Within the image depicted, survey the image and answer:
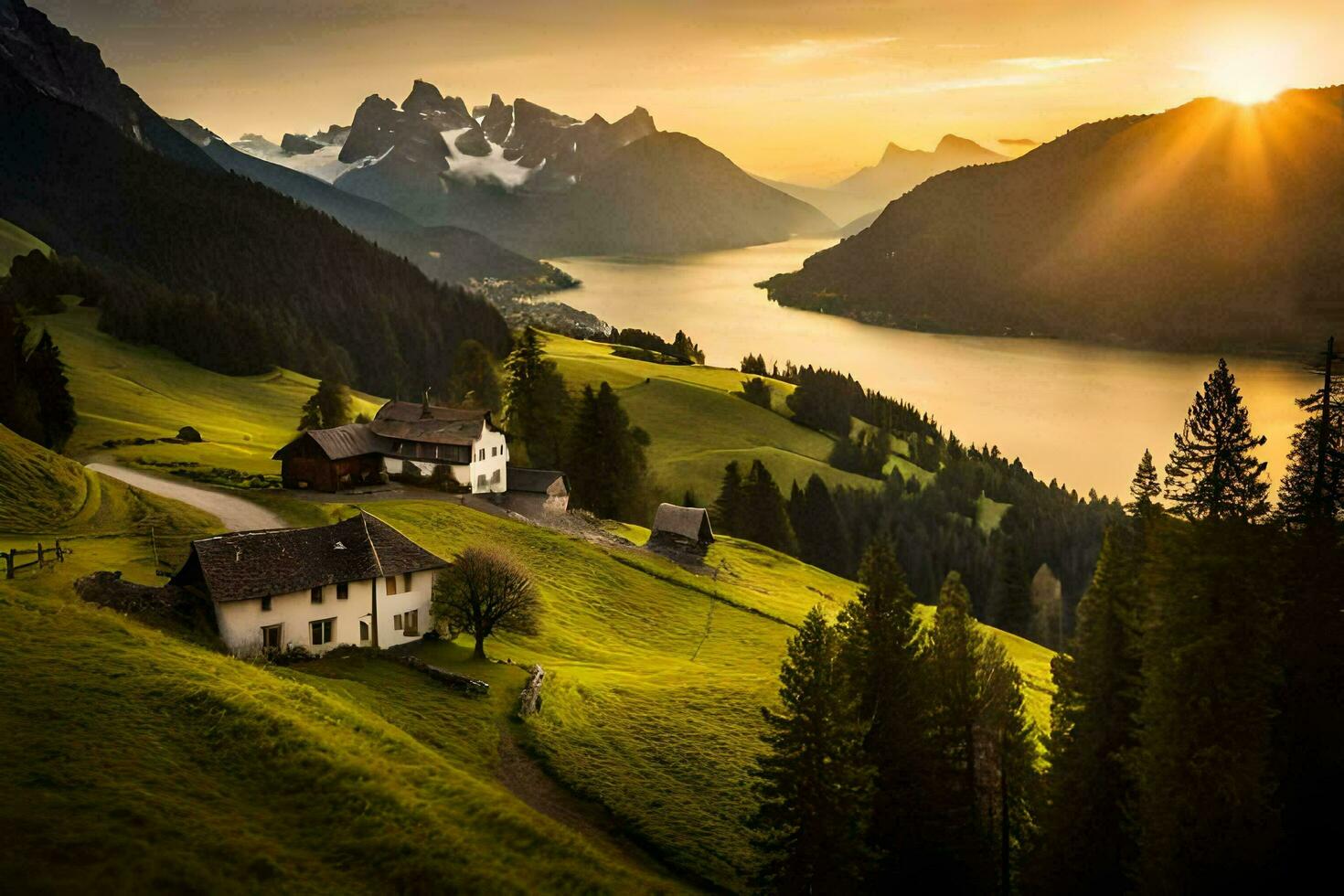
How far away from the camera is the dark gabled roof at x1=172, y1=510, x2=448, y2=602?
124ft

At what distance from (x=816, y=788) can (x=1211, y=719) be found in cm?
1052

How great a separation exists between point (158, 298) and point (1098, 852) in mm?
139619

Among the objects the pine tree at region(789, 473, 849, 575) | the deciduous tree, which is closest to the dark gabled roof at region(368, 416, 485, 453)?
the deciduous tree

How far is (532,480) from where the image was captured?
78688mm

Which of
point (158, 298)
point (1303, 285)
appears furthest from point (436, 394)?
point (1303, 285)

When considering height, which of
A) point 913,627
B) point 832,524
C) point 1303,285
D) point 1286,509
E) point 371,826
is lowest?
point 832,524

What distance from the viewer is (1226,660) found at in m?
25.5

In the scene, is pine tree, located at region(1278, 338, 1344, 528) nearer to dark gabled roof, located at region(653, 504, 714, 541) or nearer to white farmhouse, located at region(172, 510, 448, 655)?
white farmhouse, located at region(172, 510, 448, 655)

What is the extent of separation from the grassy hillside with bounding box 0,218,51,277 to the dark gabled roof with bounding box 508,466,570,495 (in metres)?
121

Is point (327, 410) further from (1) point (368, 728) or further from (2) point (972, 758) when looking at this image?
(2) point (972, 758)

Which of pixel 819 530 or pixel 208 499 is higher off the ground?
pixel 208 499

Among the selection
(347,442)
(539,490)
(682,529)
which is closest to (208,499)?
(347,442)

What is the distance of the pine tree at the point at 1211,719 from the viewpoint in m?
25.0

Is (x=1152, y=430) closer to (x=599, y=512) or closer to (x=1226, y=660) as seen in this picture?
(x=599, y=512)
